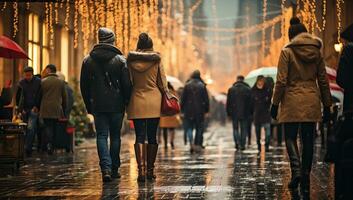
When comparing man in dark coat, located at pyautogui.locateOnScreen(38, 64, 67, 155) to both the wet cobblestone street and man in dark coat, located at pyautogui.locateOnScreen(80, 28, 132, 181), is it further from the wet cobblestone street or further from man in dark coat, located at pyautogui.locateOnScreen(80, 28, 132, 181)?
man in dark coat, located at pyautogui.locateOnScreen(80, 28, 132, 181)

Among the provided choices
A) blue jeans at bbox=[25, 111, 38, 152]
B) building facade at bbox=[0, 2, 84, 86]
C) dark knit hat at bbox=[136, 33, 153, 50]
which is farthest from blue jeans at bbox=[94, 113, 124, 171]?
blue jeans at bbox=[25, 111, 38, 152]

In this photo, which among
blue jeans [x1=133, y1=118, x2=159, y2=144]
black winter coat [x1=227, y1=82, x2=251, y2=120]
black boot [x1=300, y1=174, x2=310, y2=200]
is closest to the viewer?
black boot [x1=300, y1=174, x2=310, y2=200]

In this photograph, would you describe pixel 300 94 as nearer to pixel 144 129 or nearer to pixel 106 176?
pixel 144 129

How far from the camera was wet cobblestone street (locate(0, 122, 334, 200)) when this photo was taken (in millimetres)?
9688

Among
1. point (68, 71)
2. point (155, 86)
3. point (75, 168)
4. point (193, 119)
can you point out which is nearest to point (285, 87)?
point (155, 86)

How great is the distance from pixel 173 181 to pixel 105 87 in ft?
5.40

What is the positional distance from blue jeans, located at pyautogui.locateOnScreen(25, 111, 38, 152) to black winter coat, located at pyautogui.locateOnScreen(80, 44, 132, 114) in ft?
22.7

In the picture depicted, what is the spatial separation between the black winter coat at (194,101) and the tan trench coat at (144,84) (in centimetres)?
944

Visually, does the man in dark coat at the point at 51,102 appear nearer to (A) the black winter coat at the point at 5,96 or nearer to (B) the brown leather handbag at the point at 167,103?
(A) the black winter coat at the point at 5,96

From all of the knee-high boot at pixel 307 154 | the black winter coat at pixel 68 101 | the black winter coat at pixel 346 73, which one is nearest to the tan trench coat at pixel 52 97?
the black winter coat at pixel 68 101

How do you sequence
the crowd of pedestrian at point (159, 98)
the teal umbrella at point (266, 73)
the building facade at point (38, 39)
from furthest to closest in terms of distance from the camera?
the teal umbrella at point (266, 73) < the building facade at point (38, 39) < the crowd of pedestrian at point (159, 98)

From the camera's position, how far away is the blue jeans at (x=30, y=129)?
18.6 meters

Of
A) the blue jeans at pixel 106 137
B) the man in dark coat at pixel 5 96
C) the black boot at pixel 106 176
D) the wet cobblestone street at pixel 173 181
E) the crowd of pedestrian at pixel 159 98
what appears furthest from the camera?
the man in dark coat at pixel 5 96

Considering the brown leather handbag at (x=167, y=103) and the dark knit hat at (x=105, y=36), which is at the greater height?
the dark knit hat at (x=105, y=36)
